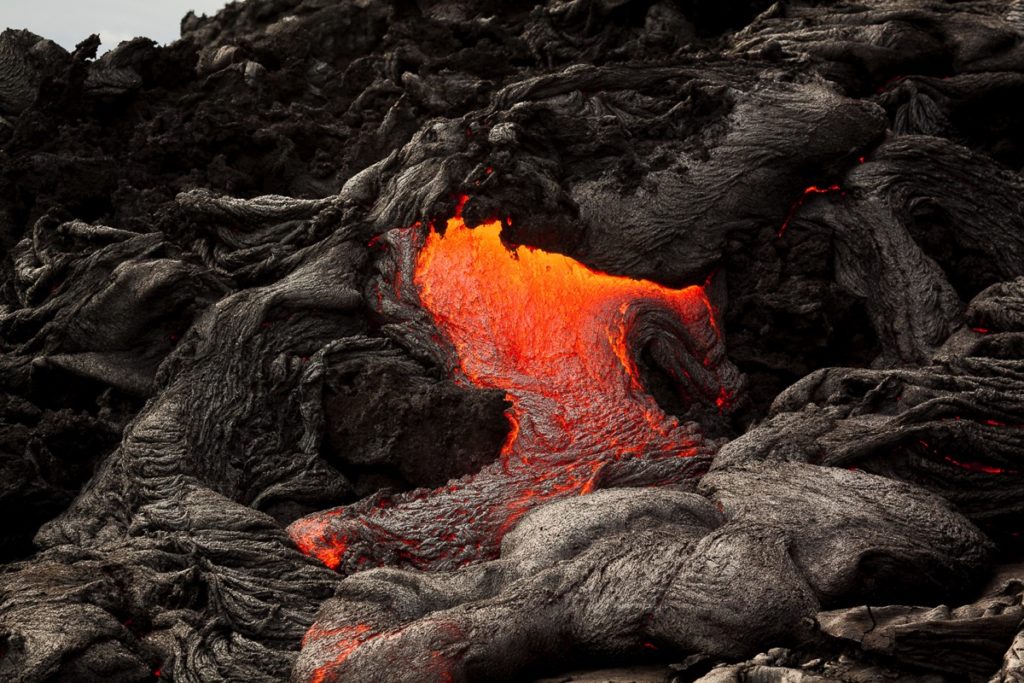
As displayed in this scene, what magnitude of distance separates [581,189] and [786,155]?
1587mm

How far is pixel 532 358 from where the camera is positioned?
862 cm

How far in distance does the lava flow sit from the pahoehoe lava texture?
0.09 feet


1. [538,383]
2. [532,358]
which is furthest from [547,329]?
[538,383]

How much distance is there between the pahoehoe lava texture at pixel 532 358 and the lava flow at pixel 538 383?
27mm

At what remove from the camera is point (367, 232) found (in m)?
8.80

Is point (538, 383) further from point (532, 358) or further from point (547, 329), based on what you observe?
point (547, 329)

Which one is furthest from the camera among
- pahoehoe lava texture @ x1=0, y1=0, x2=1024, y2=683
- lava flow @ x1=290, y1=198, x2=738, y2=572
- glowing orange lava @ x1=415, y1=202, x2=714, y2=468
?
glowing orange lava @ x1=415, y1=202, x2=714, y2=468

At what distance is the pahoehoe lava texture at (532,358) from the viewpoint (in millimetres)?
5766

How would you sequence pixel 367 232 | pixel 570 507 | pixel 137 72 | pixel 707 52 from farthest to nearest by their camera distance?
pixel 137 72 < pixel 707 52 < pixel 367 232 < pixel 570 507

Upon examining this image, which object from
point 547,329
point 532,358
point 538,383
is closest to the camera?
point 538,383

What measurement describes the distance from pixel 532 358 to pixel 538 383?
0.26 m

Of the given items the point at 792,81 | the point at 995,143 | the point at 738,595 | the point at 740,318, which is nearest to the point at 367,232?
the point at 740,318

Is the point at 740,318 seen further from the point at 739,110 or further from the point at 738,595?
the point at 738,595

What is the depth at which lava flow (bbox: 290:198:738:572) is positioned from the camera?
278 inches
